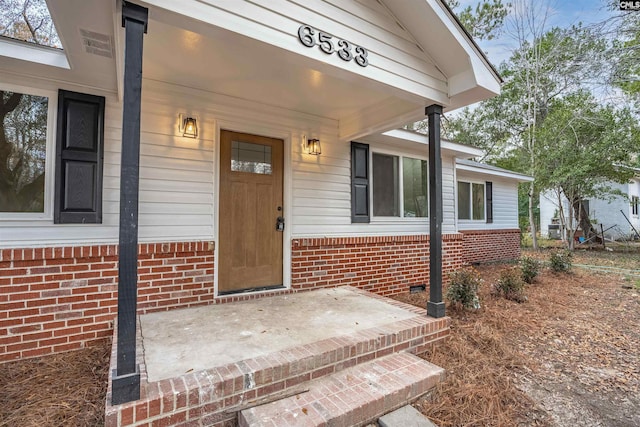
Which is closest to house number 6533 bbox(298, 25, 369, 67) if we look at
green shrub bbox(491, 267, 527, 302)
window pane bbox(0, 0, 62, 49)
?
green shrub bbox(491, 267, 527, 302)

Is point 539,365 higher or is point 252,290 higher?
point 252,290

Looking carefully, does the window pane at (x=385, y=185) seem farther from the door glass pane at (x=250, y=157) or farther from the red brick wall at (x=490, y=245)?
the red brick wall at (x=490, y=245)

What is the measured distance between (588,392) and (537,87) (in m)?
13.2

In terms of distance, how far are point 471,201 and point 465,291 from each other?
4.80m

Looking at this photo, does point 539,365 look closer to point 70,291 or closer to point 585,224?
point 70,291

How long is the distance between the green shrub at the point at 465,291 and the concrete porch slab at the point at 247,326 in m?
1.19

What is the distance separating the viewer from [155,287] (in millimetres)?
3148

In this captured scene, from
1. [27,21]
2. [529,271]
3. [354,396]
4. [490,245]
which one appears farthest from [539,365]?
[27,21]

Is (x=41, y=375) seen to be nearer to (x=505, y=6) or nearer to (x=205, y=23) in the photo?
(x=205, y=23)

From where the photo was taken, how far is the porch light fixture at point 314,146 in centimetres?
424

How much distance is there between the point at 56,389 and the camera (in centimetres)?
220

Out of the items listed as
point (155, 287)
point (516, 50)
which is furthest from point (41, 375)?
point (516, 50)

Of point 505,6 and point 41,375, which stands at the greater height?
point 505,6

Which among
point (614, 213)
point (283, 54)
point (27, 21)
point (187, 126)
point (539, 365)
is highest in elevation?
point (27, 21)
